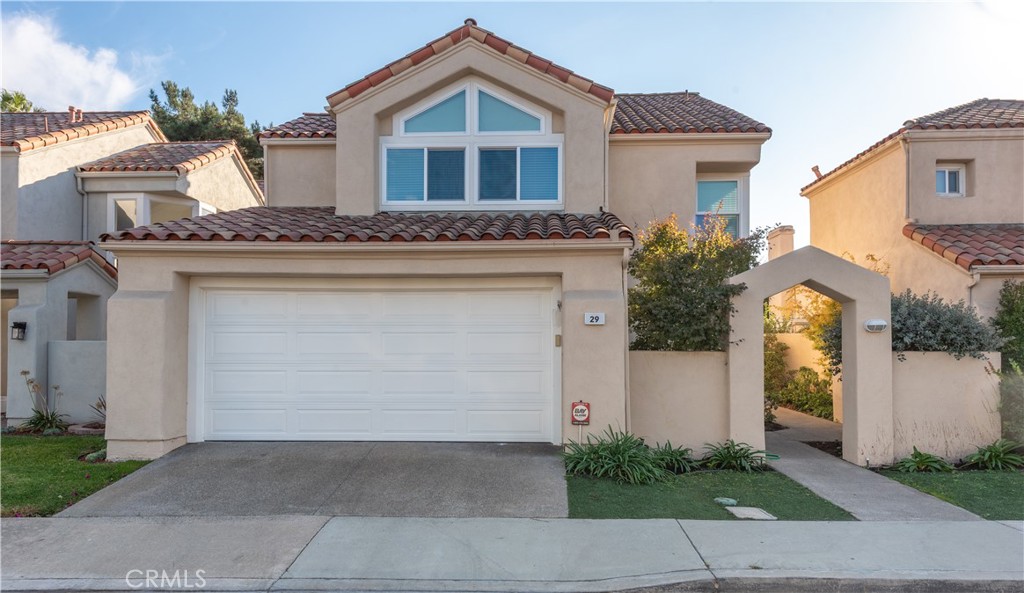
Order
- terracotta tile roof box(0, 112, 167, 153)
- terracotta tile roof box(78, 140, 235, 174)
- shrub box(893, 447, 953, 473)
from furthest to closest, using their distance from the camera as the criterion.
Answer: terracotta tile roof box(78, 140, 235, 174) < terracotta tile roof box(0, 112, 167, 153) < shrub box(893, 447, 953, 473)

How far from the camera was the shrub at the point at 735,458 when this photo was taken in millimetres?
7816

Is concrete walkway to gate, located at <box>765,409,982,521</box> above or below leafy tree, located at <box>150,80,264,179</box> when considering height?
below

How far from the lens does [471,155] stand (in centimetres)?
1003

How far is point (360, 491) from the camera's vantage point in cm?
650

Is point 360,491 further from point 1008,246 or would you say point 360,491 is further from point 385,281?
point 1008,246

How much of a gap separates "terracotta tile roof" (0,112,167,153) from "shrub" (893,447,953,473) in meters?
17.7

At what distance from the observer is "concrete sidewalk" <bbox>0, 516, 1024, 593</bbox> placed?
176 inches

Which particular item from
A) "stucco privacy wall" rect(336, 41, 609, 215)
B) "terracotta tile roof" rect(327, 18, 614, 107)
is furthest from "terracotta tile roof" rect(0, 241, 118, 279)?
"terracotta tile roof" rect(327, 18, 614, 107)

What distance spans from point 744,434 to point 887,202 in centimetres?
788

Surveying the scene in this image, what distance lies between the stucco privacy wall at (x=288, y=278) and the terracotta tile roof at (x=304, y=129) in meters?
3.53

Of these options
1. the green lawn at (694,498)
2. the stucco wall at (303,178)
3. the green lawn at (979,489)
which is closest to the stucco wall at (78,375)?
the stucco wall at (303,178)

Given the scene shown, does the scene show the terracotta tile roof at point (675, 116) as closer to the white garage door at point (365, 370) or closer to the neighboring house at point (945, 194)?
the neighboring house at point (945, 194)

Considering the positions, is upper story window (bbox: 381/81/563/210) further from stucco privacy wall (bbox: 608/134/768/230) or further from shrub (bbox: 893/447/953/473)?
shrub (bbox: 893/447/953/473)

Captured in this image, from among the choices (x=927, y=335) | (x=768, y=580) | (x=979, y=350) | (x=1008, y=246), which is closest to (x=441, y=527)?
(x=768, y=580)
